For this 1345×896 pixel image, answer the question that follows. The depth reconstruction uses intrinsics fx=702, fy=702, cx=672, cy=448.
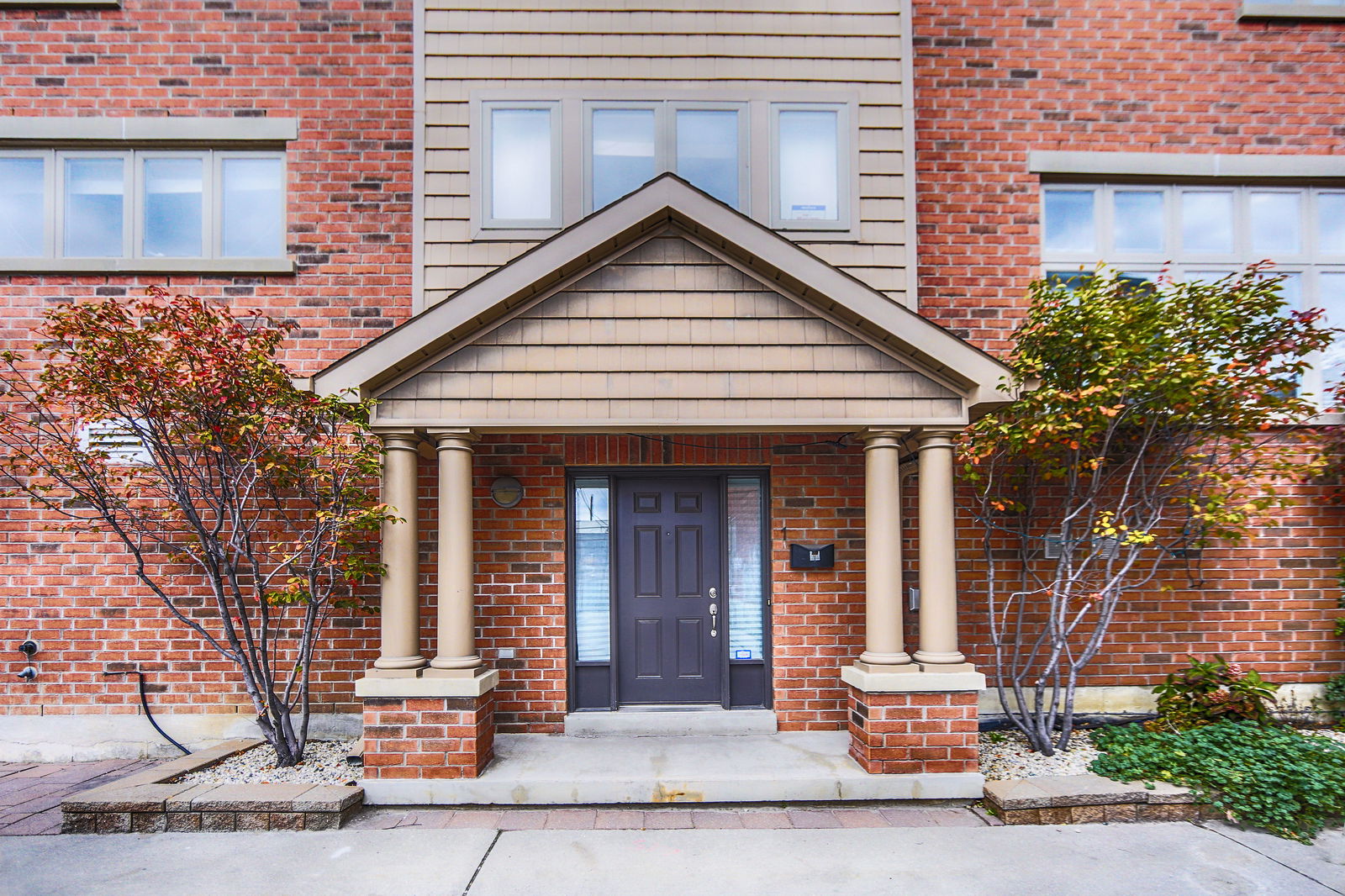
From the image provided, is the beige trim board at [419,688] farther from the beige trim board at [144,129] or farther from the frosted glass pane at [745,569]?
the beige trim board at [144,129]

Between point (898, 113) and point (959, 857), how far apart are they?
5.53 metres

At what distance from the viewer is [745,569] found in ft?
19.9

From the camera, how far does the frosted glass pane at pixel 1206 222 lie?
638cm

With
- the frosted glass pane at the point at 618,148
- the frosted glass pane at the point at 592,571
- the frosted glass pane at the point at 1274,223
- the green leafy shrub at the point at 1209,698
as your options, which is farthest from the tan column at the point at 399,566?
the frosted glass pane at the point at 1274,223

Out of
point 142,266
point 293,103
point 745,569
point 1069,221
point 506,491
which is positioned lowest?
point 745,569

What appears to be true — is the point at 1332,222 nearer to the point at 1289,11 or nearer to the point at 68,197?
the point at 1289,11

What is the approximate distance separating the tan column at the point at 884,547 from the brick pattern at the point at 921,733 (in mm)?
318

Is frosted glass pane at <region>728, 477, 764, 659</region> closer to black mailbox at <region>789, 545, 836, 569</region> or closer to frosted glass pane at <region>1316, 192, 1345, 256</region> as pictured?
black mailbox at <region>789, 545, 836, 569</region>

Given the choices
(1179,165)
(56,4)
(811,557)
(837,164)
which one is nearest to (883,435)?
(811,557)

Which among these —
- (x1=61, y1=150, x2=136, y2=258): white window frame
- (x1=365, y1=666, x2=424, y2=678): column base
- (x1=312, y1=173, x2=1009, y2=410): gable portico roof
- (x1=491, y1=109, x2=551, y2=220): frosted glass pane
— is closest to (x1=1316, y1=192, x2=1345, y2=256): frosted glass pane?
(x1=312, y1=173, x2=1009, y2=410): gable portico roof

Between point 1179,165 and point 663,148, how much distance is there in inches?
181

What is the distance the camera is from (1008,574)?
236 inches

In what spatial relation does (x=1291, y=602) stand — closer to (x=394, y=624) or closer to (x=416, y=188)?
(x=394, y=624)

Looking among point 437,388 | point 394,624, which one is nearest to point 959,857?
point 394,624
